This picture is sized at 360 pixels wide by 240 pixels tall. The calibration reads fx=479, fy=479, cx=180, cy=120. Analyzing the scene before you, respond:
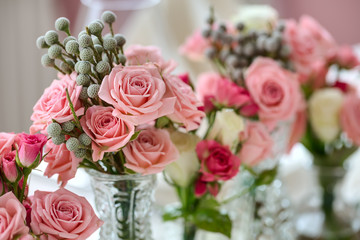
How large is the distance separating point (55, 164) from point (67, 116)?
→ 7 cm

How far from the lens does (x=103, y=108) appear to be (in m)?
0.49

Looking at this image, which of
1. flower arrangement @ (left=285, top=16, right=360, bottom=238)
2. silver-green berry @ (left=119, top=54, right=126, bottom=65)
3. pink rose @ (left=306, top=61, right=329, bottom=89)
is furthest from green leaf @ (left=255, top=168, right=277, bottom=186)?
silver-green berry @ (left=119, top=54, right=126, bottom=65)

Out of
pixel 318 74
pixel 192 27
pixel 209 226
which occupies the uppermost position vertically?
pixel 192 27

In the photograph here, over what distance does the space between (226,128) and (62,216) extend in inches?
10.5

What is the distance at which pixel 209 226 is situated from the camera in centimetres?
68

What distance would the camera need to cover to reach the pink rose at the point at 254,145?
69 cm

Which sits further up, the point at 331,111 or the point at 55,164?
the point at 331,111

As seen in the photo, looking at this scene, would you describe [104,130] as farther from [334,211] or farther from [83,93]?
[334,211]

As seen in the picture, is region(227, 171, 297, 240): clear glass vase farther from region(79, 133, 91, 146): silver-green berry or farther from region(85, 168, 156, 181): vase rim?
region(79, 133, 91, 146): silver-green berry

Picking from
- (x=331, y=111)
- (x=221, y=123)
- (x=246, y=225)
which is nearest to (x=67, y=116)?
(x=221, y=123)

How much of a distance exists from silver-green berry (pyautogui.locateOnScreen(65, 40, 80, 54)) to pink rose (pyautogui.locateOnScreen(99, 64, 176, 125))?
4cm

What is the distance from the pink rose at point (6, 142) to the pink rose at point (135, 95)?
4.1 inches

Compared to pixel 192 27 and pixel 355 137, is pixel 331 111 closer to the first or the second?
pixel 355 137

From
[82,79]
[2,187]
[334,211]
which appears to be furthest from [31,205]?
[334,211]
